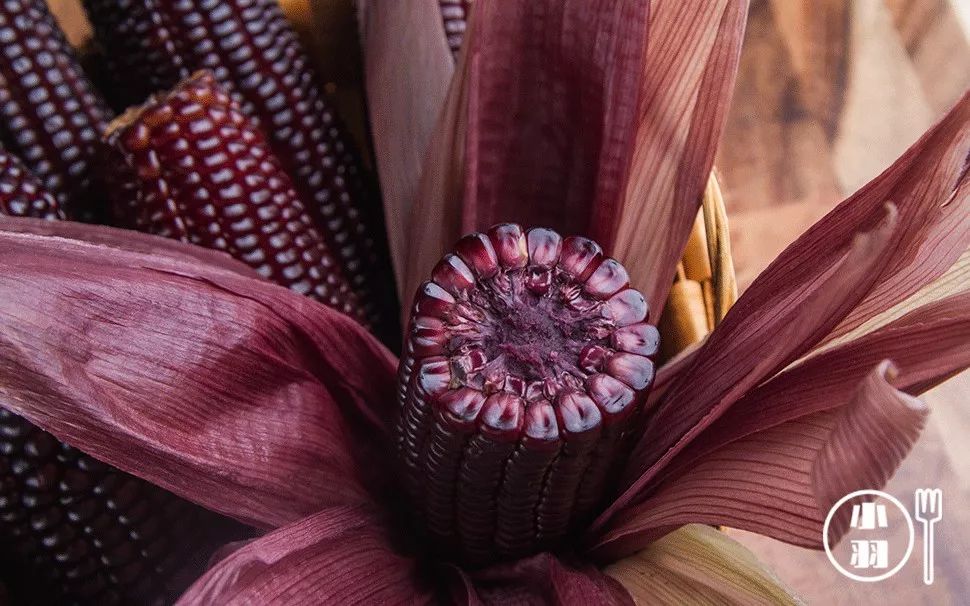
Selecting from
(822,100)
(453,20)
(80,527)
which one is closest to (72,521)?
(80,527)

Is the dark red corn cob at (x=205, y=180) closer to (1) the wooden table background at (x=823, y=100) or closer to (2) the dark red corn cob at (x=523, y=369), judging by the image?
(2) the dark red corn cob at (x=523, y=369)

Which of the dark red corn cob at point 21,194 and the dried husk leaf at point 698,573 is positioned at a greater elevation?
the dark red corn cob at point 21,194

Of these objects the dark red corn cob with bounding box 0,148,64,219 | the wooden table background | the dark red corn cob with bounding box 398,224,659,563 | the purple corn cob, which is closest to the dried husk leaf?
the dark red corn cob with bounding box 398,224,659,563

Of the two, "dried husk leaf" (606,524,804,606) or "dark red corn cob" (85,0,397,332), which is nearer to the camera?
"dried husk leaf" (606,524,804,606)

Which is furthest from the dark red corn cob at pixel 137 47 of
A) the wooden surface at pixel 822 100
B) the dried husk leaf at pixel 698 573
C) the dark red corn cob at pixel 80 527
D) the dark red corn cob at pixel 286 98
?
the wooden surface at pixel 822 100

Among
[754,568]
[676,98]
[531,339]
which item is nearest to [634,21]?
[676,98]

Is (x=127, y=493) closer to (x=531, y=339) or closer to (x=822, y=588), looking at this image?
(x=531, y=339)

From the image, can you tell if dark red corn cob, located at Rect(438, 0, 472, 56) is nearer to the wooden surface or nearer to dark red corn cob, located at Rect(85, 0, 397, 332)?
dark red corn cob, located at Rect(85, 0, 397, 332)
